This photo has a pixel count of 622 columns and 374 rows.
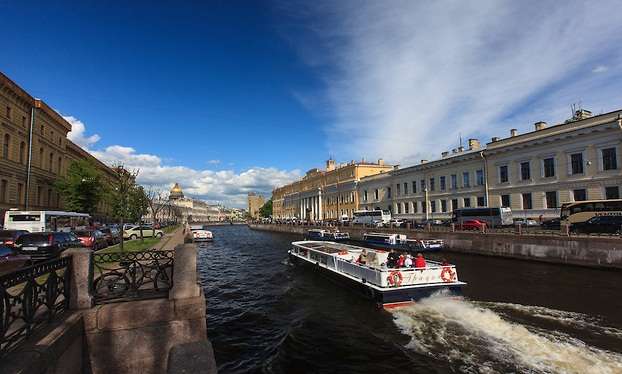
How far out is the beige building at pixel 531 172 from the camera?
110 feet

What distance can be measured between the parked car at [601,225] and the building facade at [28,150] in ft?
171

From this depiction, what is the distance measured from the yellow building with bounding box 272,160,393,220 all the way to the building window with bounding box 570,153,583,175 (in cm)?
4466

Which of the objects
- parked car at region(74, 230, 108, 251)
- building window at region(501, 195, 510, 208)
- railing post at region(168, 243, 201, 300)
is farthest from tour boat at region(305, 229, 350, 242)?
railing post at region(168, 243, 201, 300)

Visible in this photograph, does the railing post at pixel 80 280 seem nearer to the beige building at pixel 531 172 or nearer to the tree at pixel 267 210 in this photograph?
the beige building at pixel 531 172

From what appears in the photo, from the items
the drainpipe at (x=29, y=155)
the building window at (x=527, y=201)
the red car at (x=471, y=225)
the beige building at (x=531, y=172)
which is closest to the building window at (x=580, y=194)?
the beige building at (x=531, y=172)

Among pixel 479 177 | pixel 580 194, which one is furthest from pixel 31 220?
pixel 580 194

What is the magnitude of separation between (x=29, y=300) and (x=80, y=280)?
1642 millimetres

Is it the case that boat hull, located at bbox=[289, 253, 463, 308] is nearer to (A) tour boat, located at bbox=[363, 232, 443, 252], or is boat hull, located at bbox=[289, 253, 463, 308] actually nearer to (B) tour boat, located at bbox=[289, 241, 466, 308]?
(B) tour boat, located at bbox=[289, 241, 466, 308]

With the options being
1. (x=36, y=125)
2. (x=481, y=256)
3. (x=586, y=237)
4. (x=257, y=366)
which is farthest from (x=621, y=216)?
(x=36, y=125)

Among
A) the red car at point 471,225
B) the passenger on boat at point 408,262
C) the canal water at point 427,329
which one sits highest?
the red car at point 471,225

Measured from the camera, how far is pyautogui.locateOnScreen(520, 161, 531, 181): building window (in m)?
40.7

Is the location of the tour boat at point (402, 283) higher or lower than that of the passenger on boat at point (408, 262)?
lower

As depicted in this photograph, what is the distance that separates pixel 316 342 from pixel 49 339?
7.18 meters

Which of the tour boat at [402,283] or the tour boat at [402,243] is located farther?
the tour boat at [402,243]
